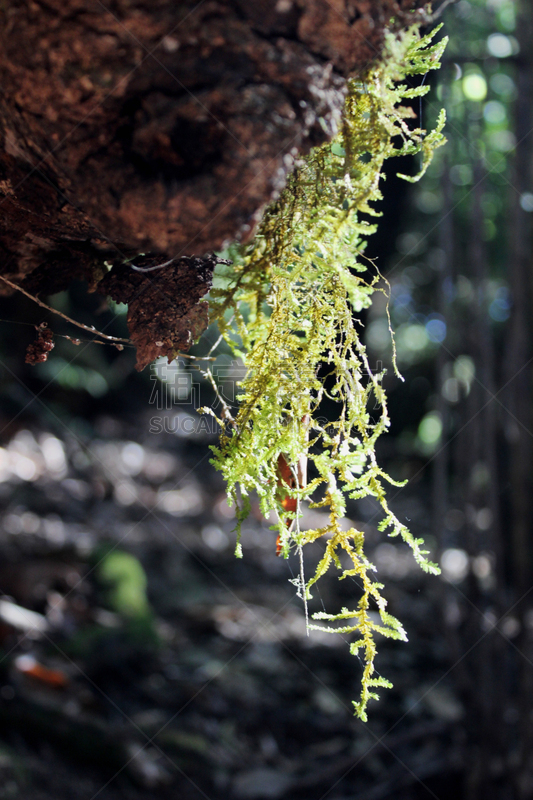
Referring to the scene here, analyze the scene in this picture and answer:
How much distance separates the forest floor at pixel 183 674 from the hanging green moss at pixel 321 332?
53.2 inches

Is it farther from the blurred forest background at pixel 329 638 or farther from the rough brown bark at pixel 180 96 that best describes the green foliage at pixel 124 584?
the rough brown bark at pixel 180 96

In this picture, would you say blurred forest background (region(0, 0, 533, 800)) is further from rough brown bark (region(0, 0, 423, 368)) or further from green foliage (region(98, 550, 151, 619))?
rough brown bark (region(0, 0, 423, 368))

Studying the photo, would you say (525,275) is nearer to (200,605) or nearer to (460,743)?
(460,743)

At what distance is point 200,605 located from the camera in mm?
2566

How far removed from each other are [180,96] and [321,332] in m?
0.28

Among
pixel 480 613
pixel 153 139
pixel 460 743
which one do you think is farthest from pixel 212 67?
pixel 460 743

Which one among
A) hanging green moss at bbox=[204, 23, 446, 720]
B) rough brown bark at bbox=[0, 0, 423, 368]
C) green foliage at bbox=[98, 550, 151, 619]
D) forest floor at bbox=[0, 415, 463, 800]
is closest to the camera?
rough brown bark at bbox=[0, 0, 423, 368]

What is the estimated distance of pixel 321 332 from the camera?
0.60 metres

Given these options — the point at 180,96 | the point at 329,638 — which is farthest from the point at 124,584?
the point at 180,96

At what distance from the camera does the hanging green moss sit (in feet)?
1.68

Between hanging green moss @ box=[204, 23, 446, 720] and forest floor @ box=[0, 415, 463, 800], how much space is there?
1351 millimetres

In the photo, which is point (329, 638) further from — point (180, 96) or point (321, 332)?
point (180, 96)

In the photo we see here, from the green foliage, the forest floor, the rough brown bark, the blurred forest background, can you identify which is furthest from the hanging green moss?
the green foliage

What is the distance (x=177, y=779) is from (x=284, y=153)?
5.73ft
